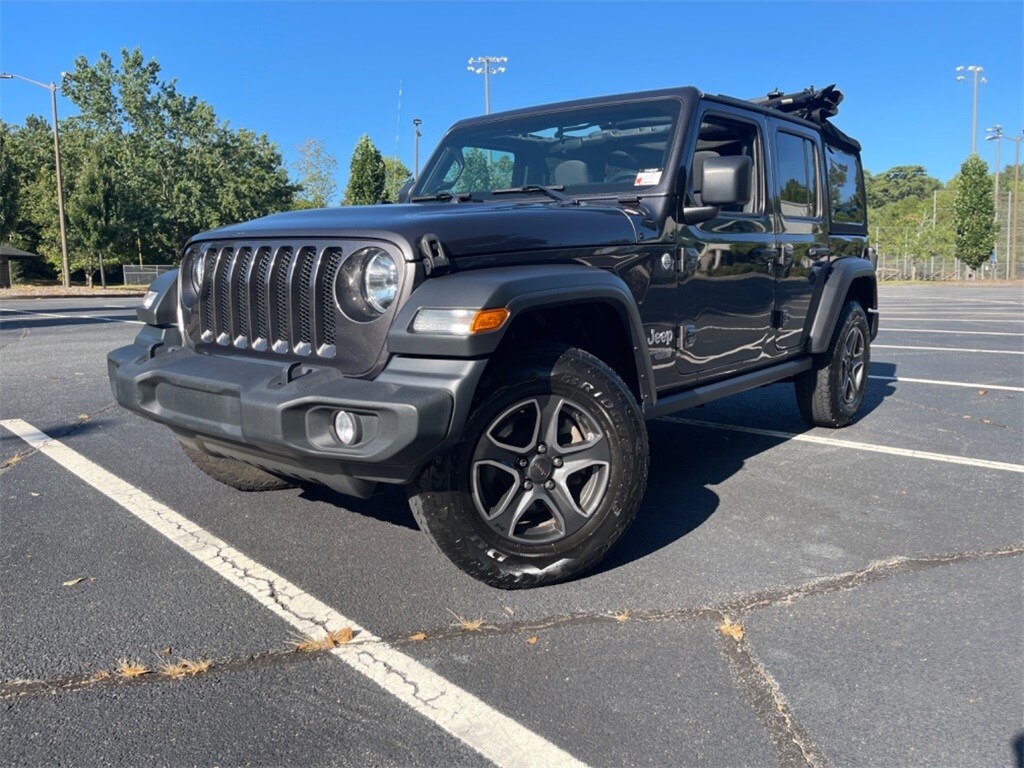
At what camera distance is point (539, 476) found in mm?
3037

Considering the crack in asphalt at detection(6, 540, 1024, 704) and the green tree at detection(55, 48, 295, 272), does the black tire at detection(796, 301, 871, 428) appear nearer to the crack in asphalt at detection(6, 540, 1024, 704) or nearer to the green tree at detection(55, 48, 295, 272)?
the crack in asphalt at detection(6, 540, 1024, 704)

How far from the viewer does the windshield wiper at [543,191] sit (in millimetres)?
3838

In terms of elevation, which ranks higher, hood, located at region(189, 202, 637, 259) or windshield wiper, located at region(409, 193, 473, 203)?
windshield wiper, located at region(409, 193, 473, 203)

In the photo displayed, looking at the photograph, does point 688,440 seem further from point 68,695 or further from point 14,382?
point 14,382

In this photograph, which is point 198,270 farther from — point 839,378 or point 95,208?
point 95,208

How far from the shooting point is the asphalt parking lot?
7.10 ft

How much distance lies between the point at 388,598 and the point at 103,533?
1.48 metres

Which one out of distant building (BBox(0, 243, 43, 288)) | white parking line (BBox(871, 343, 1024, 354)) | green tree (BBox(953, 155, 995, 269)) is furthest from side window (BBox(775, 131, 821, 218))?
distant building (BBox(0, 243, 43, 288))

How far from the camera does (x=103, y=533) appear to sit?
143 inches

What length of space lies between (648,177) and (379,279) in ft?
5.29

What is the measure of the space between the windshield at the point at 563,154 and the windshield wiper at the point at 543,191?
1 cm

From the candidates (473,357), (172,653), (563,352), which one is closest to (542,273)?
(563,352)

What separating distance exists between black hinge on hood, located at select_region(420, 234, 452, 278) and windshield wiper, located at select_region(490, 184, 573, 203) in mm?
1128

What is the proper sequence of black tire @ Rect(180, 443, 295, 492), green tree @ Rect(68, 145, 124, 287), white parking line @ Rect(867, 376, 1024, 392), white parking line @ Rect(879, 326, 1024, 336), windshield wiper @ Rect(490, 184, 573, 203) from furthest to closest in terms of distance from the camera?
1. green tree @ Rect(68, 145, 124, 287)
2. white parking line @ Rect(879, 326, 1024, 336)
3. white parking line @ Rect(867, 376, 1024, 392)
4. black tire @ Rect(180, 443, 295, 492)
5. windshield wiper @ Rect(490, 184, 573, 203)
